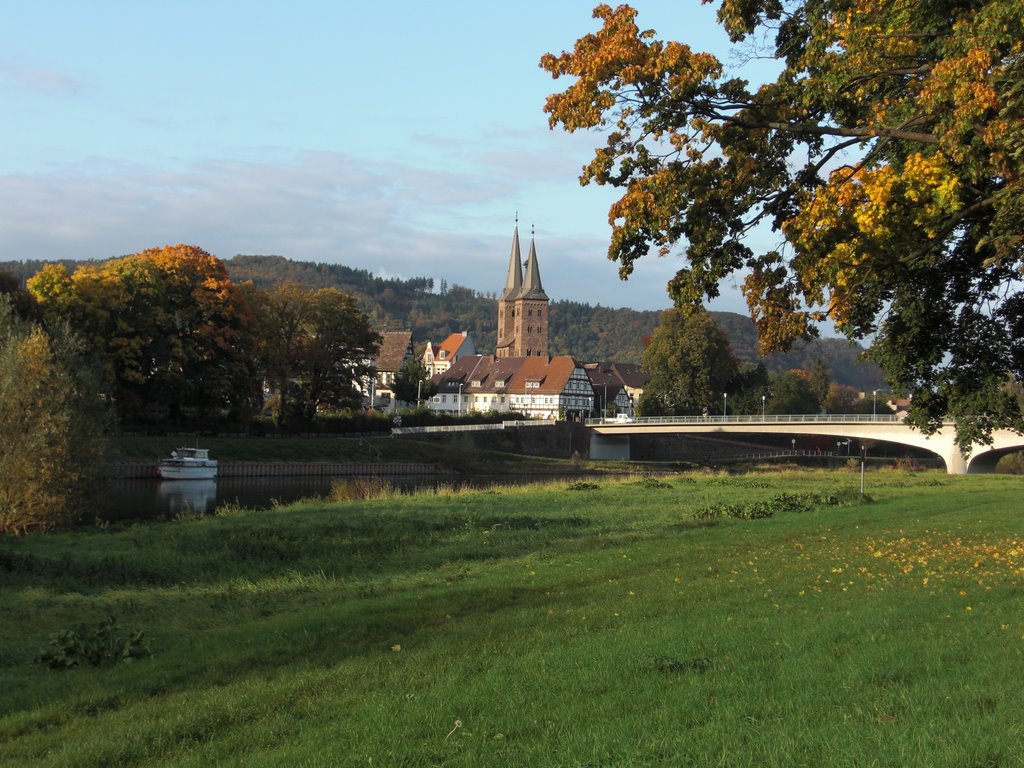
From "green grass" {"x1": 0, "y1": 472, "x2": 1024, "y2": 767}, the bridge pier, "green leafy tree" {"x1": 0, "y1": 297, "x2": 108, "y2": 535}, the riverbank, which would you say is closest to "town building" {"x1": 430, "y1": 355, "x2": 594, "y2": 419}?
the bridge pier

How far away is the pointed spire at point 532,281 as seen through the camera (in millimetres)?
178625

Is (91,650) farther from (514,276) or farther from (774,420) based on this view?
(514,276)

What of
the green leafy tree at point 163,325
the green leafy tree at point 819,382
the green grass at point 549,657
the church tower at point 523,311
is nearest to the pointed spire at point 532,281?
the church tower at point 523,311

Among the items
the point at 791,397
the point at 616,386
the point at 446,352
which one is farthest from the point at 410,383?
the point at 446,352

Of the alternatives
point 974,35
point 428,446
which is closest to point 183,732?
point 974,35

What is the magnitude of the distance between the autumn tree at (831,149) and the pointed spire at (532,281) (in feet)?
538

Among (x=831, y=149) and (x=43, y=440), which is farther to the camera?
(x=43, y=440)

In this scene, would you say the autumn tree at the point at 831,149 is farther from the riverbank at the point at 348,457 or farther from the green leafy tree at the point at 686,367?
the green leafy tree at the point at 686,367

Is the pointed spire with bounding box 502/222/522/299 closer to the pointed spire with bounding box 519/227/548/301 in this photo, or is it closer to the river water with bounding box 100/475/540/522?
the pointed spire with bounding box 519/227/548/301

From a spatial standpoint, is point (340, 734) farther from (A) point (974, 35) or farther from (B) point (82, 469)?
(B) point (82, 469)

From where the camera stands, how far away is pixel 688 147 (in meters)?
13.3

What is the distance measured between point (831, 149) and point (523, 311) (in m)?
164

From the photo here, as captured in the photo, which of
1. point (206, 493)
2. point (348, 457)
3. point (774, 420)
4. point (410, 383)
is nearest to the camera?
point (206, 493)

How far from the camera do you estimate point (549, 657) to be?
29.3 ft
